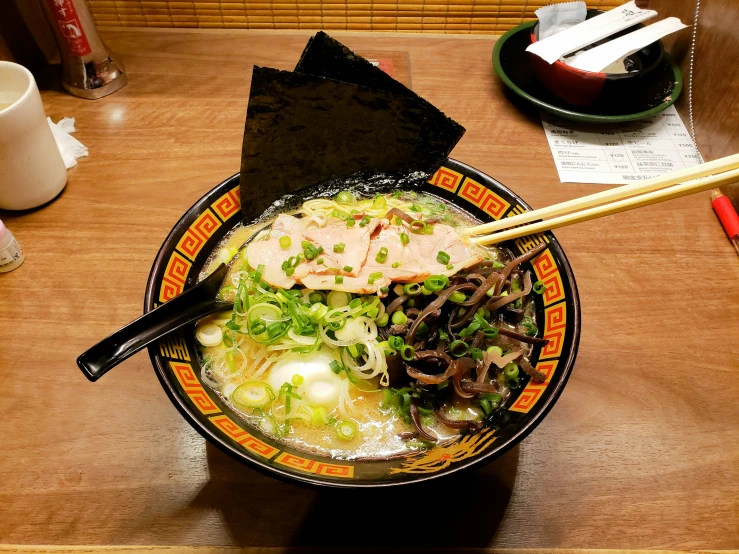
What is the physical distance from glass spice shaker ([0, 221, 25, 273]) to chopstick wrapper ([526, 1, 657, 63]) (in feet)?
6.40

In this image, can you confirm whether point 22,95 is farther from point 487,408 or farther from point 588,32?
point 588,32

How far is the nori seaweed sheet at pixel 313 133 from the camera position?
1509 millimetres

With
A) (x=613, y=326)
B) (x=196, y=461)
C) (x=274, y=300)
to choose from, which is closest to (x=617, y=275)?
(x=613, y=326)

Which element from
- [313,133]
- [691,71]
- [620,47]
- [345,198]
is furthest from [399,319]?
[691,71]

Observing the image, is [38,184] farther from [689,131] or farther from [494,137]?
[689,131]

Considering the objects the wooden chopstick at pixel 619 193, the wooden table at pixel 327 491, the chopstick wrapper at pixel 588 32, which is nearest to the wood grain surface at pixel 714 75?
the chopstick wrapper at pixel 588 32

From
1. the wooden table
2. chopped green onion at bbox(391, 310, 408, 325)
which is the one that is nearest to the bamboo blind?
the wooden table

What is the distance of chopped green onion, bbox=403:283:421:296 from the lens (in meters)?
1.34

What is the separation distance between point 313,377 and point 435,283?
1.22ft

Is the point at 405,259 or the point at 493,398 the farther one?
the point at 405,259

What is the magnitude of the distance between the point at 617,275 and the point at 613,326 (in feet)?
0.67

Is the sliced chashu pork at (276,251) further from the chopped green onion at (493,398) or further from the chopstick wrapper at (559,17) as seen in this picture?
the chopstick wrapper at (559,17)

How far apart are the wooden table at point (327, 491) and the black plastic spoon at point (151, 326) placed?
0.96ft

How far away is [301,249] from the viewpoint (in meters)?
1.45
